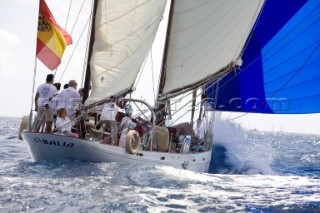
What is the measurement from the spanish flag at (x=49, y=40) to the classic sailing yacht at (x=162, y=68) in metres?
0.95

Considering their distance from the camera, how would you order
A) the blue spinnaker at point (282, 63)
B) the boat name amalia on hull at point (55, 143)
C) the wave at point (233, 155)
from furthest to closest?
the wave at point (233, 155)
the blue spinnaker at point (282, 63)
the boat name amalia on hull at point (55, 143)

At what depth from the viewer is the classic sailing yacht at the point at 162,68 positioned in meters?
14.3

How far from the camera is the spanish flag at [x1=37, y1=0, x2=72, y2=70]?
50.3 feet

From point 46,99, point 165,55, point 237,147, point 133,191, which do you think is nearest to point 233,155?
point 237,147

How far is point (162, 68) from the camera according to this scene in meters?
18.5

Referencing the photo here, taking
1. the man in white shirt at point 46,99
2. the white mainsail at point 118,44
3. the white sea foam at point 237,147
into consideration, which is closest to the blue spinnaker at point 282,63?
the white sea foam at point 237,147

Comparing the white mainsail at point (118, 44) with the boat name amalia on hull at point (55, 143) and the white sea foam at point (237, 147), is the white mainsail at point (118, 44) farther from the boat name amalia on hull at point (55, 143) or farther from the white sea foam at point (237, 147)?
the white sea foam at point (237, 147)

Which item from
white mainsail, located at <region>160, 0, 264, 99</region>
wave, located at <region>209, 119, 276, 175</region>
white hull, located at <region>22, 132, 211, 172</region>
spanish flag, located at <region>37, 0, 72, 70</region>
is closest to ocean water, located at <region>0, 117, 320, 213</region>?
white hull, located at <region>22, 132, 211, 172</region>

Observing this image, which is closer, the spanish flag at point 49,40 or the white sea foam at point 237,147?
the spanish flag at point 49,40

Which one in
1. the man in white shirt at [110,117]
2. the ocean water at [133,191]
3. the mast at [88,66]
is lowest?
the ocean water at [133,191]

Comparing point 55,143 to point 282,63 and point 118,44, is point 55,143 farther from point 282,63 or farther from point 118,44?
point 282,63

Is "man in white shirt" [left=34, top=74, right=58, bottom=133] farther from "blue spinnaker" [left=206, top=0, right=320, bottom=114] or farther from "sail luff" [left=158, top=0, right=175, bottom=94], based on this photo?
"blue spinnaker" [left=206, top=0, right=320, bottom=114]

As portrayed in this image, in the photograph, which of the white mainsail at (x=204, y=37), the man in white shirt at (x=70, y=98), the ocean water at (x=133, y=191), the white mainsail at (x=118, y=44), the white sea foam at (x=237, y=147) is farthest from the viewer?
the white sea foam at (x=237, y=147)

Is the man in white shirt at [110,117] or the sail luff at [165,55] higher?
the sail luff at [165,55]
